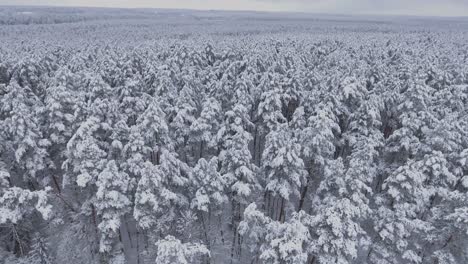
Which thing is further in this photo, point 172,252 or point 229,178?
point 229,178

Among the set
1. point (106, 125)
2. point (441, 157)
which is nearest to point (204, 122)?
point (106, 125)

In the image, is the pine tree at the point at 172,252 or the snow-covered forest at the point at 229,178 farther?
the snow-covered forest at the point at 229,178

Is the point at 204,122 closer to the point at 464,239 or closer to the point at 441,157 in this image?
the point at 441,157

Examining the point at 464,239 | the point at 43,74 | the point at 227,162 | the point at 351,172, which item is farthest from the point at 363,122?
the point at 43,74

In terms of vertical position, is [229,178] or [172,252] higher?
[229,178]

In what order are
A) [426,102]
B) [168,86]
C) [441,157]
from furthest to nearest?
[168,86], [426,102], [441,157]

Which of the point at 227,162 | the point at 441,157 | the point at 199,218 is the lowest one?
the point at 199,218

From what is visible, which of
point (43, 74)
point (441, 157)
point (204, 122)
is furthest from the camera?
point (43, 74)

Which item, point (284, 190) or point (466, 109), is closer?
point (284, 190)

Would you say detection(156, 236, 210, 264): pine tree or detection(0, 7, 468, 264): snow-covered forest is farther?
detection(0, 7, 468, 264): snow-covered forest

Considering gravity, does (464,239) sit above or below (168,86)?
below
